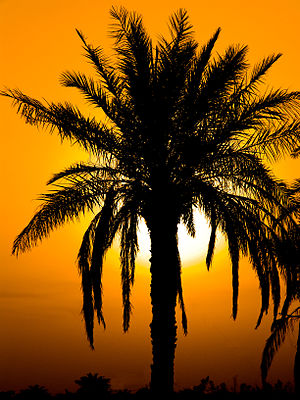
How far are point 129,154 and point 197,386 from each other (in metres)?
9.14

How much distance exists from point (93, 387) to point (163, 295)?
5404mm

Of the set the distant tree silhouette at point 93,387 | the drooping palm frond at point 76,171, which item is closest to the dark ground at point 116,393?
the distant tree silhouette at point 93,387

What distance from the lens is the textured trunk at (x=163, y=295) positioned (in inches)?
621

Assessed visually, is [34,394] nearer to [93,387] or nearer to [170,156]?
[93,387]

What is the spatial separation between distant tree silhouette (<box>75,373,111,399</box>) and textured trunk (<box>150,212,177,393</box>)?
400 centimetres

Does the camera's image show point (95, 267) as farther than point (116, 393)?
No

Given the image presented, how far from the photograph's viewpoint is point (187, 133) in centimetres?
1588

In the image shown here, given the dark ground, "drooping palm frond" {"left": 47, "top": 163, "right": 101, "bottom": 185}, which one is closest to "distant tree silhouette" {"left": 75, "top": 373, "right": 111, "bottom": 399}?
the dark ground

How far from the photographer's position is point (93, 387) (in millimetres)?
19344

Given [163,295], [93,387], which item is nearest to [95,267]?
[163,295]

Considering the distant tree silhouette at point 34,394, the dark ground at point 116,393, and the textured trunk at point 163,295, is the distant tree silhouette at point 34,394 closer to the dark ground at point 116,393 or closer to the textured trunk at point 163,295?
the dark ground at point 116,393

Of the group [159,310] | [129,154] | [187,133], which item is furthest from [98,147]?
[159,310]

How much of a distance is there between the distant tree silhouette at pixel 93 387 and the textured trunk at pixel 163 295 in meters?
4.00

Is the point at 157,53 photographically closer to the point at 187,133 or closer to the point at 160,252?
the point at 187,133
